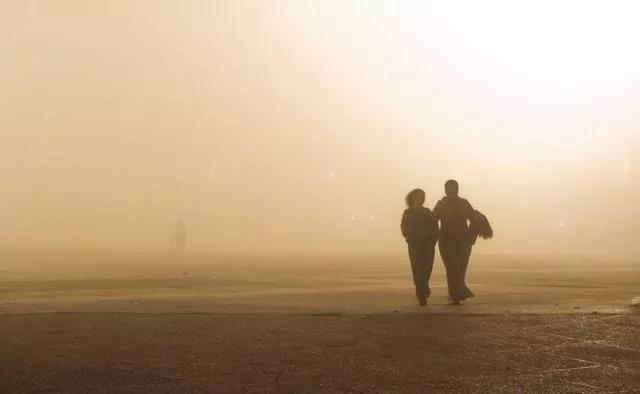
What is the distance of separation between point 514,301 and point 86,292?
817cm

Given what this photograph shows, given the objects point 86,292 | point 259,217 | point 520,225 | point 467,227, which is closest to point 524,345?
point 467,227

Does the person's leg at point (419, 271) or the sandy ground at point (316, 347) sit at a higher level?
the person's leg at point (419, 271)

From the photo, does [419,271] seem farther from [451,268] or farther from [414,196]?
[414,196]

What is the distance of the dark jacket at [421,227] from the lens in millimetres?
11445

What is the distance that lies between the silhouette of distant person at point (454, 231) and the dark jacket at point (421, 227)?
0.62ft

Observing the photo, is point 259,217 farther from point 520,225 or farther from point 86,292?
point 86,292

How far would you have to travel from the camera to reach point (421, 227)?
1153 centimetres

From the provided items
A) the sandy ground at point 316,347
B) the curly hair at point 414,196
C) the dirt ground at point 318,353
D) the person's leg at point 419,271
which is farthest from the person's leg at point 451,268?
the dirt ground at point 318,353

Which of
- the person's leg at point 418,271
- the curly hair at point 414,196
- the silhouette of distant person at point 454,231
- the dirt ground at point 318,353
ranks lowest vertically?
the dirt ground at point 318,353

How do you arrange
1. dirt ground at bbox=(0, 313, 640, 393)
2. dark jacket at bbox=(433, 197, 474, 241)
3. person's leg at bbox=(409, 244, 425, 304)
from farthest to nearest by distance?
dark jacket at bbox=(433, 197, 474, 241), person's leg at bbox=(409, 244, 425, 304), dirt ground at bbox=(0, 313, 640, 393)

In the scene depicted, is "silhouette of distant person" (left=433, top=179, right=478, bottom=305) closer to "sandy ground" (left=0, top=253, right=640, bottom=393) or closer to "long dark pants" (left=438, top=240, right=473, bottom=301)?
"long dark pants" (left=438, top=240, right=473, bottom=301)

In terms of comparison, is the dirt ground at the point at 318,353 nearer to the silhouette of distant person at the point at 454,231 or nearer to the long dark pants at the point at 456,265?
the long dark pants at the point at 456,265

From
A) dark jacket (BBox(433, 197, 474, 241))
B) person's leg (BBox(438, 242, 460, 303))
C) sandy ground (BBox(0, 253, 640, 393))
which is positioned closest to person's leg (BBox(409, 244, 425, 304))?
sandy ground (BBox(0, 253, 640, 393))

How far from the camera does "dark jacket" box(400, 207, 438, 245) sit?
11445 millimetres
